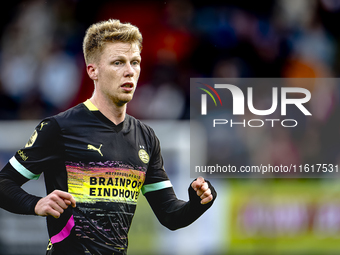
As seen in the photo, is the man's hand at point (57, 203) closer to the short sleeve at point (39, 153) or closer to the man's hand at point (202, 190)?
the short sleeve at point (39, 153)

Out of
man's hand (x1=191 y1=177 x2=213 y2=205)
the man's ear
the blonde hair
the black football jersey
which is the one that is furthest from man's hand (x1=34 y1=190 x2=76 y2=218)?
the blonde hair

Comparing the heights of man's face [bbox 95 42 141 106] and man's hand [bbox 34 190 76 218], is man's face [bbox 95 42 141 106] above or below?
above

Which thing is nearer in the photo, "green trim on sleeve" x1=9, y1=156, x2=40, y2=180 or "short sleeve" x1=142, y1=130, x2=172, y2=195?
"green trim on sleeve" x1=9, y1=156, x2=40, y2=180

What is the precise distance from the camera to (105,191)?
348cm

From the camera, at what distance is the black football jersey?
3355mm

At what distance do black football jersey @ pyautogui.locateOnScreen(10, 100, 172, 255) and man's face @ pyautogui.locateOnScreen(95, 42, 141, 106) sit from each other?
A: 0.18 metres

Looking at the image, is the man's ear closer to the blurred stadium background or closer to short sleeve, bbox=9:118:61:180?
short sleeve, bbox=9:118:61:180

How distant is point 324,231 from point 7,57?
617 centimetres

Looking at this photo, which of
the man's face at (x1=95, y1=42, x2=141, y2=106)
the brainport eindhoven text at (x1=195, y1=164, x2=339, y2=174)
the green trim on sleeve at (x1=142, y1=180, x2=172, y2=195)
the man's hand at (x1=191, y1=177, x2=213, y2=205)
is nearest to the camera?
the man's hand at (x1=191, y1=177, x2=213, y2=205)

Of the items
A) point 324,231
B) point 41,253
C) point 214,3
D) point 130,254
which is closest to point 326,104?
point 324,231

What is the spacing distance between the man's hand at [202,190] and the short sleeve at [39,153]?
940 millimetres

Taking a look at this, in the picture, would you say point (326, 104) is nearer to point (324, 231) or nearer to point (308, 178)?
point (308, 178)

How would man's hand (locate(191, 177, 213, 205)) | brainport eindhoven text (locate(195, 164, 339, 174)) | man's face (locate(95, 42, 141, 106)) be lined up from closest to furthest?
man's hand (locate(191, 177, 213, 205)) → man's face (locate(95, 42, 141, 106)) → brainport eindhoven text (locate(195, 164, 339, 174))

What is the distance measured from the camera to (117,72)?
11.8ft
